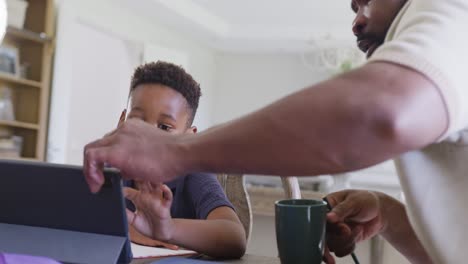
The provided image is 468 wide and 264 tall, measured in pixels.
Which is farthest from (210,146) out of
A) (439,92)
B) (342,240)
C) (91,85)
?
(91,85)

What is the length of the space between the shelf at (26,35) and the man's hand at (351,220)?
3289 millimetres

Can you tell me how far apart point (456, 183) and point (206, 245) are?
1.57 feet

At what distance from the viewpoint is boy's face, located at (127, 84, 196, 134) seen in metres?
1.11

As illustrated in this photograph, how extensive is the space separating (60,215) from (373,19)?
0.51m

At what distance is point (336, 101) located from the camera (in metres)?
0.42

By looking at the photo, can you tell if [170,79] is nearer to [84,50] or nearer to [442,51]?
[442,51]

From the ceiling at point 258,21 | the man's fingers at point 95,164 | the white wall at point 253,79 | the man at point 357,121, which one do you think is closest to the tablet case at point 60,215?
the man's fingers at point 95,164

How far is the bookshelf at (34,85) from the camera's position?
3746mm

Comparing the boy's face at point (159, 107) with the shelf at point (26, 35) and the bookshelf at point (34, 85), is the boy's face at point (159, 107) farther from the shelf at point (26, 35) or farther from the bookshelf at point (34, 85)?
the bookshelf at point (34, 85)

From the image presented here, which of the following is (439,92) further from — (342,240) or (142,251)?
(142,251)

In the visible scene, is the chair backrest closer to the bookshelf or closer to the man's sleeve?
the man's sleeve

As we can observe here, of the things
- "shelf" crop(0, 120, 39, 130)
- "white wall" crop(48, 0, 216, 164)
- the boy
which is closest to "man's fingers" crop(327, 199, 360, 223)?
the boy

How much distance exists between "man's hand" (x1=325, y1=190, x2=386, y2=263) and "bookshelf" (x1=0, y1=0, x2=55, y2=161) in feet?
11.1

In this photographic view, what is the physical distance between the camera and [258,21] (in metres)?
6.02
